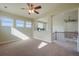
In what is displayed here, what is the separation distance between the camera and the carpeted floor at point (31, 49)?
2.38 meters

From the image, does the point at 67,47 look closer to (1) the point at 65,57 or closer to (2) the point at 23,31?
(1) the point at 65,57

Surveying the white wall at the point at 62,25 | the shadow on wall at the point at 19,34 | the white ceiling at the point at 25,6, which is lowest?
the shadow on wall at the point at 19,34

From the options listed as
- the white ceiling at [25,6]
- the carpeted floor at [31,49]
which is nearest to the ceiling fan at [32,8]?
the white ceiling at [25,6]

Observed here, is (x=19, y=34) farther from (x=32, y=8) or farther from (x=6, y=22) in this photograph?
(x=32, y=8)

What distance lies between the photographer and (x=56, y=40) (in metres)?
2.50

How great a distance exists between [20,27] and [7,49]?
519mm

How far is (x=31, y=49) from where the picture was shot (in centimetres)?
244

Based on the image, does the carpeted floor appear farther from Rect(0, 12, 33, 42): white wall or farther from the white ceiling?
the white ceiling

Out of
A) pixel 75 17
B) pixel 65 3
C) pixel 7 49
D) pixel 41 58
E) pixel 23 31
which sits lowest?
pixel 41 58

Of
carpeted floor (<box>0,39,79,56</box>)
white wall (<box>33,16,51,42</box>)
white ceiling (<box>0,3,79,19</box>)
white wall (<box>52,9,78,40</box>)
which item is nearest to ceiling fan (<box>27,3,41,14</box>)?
white ceiling (<box>0,3,79,19</box>)

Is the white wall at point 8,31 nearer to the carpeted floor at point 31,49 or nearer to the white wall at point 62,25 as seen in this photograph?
the carpeted floor at point 31,49

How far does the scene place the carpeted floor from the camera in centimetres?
238

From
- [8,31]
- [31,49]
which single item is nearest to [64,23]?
[31,49]

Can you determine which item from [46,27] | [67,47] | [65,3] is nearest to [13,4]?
[46,27]
